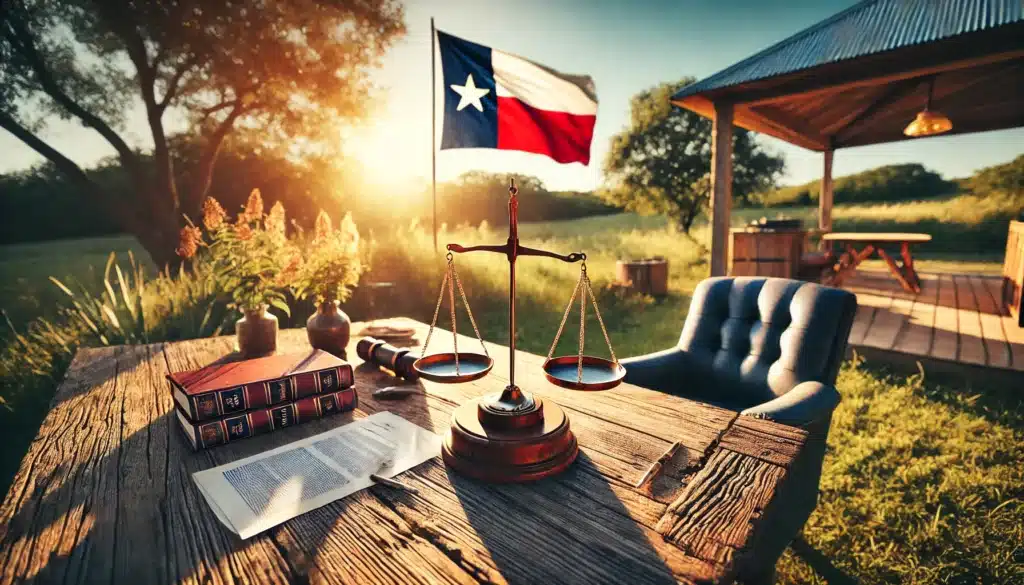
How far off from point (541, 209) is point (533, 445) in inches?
989

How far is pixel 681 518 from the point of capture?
0.93 meters

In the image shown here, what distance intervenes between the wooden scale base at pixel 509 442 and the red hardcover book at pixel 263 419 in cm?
50

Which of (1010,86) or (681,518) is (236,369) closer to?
(681,518)

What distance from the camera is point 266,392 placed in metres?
1.35

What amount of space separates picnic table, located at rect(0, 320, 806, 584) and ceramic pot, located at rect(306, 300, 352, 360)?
703mm

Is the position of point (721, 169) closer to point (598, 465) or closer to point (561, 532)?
point (598, 465)

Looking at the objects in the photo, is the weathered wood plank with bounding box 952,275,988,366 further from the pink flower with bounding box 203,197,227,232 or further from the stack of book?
the pink flower with bounding box 203,197,227,232

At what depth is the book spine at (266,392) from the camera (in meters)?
1.24

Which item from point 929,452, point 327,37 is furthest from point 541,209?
point 929,452

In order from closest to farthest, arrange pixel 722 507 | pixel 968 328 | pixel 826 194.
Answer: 1. pixel 722 507
2. pixel 968 328
3. pixel 826 194

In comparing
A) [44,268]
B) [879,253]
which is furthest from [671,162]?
[44,268]

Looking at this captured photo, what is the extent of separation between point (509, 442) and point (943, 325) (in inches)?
238

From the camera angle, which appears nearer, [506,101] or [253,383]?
[253,383]

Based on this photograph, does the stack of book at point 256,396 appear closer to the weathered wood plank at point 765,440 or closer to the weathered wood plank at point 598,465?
the weathered wood plank at point 598,465
